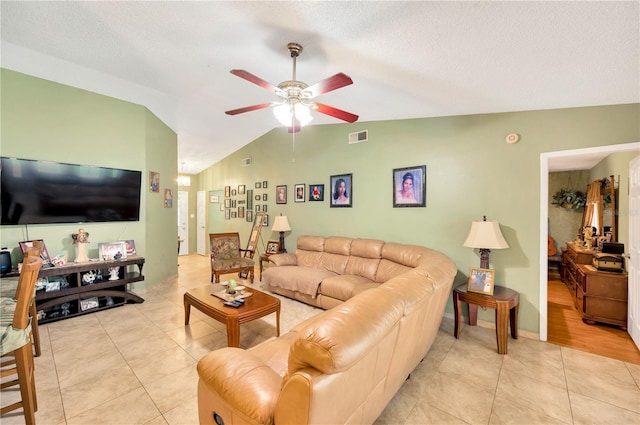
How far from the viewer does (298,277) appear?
12.7 ft

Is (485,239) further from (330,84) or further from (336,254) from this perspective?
(330,84)

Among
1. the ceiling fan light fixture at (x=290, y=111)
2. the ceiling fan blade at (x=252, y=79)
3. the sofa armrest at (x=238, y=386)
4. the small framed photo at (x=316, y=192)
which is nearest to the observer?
the sofa armrest at (x=238, y=386)

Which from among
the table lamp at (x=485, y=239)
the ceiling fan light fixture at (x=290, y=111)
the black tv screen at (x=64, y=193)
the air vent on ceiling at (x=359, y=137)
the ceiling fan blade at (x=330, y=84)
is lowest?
the table lamp at (x=485, y=239)

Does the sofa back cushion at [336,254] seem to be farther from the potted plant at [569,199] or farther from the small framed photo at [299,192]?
the potted plant at [569,199]

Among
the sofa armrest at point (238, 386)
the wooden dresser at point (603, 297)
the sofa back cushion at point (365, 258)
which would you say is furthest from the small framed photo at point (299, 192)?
the wooden dresser at point (603, 297)

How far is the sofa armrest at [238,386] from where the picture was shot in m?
1.12

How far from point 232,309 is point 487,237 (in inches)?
109

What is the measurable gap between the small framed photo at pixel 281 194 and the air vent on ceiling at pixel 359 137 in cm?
186

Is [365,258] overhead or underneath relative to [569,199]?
underneath

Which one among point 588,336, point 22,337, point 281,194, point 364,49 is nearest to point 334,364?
point 22,337

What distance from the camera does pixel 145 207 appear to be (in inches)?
171

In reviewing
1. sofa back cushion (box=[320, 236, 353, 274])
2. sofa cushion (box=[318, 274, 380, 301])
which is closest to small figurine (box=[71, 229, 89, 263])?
sofa cushion (box=[318, 274, 380, 301])

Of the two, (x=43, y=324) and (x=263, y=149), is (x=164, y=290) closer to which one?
(x=43, y=324)

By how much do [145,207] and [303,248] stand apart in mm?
2719
